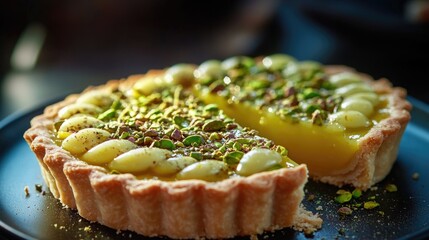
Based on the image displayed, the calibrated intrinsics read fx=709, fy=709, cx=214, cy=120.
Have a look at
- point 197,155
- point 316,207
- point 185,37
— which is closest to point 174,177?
point 197,155

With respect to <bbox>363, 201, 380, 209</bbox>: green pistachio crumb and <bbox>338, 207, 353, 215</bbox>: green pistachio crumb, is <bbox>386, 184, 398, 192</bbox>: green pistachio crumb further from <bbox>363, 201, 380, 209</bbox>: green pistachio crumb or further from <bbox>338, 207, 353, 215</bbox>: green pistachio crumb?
<bbox>338, 207, 353, 215</bbox>: green pistachio crumb

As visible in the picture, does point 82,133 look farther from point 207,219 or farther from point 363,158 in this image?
point 363,158

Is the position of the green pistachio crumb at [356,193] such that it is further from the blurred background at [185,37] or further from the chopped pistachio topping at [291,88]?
the blurred background at [185,37]

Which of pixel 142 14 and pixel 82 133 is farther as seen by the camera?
pixel 142 14

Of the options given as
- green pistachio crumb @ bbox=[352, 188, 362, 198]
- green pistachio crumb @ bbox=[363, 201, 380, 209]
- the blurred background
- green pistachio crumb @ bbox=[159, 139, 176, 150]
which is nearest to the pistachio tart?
green pistachio crumb @ bbox=[159, 139, 176, 150]

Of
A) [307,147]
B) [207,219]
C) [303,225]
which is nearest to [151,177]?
[207,219]

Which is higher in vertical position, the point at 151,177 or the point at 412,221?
the point at 151,177
